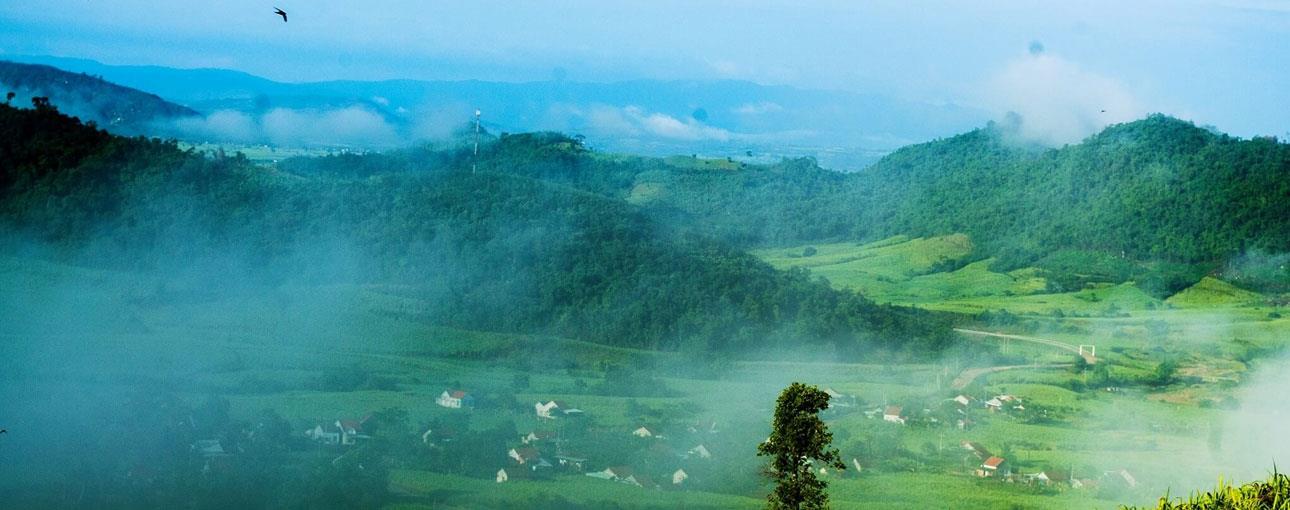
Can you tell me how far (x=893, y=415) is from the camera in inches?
698

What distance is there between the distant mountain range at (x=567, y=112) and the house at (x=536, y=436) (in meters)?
22.3

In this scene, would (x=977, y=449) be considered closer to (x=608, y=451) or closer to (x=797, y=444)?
(x=608, y=451)

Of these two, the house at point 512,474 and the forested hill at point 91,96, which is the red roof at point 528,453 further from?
the forested hill at point 91,96

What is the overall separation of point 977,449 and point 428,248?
36.8 feet

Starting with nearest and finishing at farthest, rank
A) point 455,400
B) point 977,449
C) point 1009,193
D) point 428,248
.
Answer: point 977,449 < point 455,400 < point 428,248 < point 1009,193

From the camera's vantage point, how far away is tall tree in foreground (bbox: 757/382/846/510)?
8578 mm

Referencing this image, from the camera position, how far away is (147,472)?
13.2 meters

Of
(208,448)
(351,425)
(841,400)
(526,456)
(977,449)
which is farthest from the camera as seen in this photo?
(841,400)

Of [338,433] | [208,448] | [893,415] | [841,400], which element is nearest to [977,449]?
[893,415]

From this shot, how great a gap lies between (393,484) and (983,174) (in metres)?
24.2

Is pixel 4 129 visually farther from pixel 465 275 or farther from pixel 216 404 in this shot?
pixel 216 404

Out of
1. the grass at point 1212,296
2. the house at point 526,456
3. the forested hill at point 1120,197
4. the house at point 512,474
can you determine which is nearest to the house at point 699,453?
the house at point 526,456

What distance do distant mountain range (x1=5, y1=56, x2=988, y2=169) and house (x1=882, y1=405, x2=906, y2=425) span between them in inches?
921

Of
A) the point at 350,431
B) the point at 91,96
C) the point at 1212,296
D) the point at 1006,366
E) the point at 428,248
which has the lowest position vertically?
the point at 350,431
